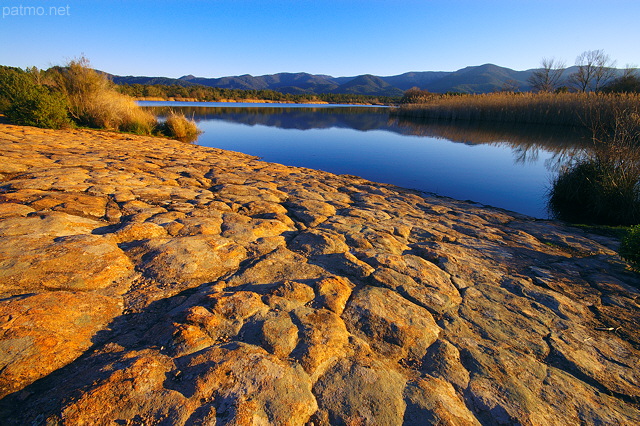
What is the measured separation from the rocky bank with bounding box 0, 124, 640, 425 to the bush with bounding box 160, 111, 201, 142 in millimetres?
8685

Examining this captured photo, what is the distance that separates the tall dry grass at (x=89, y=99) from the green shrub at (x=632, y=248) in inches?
488

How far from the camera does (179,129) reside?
1155 cm

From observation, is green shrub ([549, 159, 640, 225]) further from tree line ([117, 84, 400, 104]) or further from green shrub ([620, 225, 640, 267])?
tree line ([117, 84, 400, 104])

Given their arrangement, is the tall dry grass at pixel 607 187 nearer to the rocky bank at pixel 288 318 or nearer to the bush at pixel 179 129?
the rocky bank at pixel 288 318

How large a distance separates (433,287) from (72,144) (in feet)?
24.3

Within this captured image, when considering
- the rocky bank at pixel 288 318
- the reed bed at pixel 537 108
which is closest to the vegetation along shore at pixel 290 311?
the rocky bank at pixel 288 318

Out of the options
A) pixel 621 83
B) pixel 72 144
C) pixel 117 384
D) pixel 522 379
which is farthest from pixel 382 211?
pixel 621 83

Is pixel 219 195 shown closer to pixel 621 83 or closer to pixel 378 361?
pixel 378 361

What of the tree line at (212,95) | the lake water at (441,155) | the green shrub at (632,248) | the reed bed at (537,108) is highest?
the tree line at (212,95)

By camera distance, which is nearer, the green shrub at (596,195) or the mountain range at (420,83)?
the green shrub at (596,195)

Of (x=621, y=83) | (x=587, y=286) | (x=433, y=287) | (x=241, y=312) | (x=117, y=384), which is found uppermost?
(x=621, y=83)

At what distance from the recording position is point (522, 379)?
1.49 meters

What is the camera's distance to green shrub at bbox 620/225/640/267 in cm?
283

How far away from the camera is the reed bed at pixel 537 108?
41.5ft
